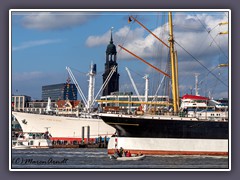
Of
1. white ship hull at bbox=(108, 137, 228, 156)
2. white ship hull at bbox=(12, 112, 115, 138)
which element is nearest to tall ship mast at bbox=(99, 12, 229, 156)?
white ship hull at bbox=(108, 137, 228, 156)

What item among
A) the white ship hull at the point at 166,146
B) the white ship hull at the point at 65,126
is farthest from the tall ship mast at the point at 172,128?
the white ship hull at the point at 65,126

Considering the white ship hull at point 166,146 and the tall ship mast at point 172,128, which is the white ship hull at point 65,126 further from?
the white ship hull at point 166,146

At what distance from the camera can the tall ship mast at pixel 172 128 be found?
71.9 feet

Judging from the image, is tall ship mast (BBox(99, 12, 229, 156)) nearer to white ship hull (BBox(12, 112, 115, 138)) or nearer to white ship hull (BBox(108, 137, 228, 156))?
white ship hull (BBox(108, 137, 228, 156))

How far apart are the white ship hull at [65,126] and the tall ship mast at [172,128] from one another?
15750 mm

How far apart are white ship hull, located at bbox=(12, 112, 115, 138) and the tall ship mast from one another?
51.7 ft

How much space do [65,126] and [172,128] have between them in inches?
717

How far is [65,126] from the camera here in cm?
4016

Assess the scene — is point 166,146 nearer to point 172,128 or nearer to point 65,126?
point 172,128

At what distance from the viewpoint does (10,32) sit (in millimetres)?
15352

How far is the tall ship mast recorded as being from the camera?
21.9 meters

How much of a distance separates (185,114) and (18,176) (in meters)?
10.2
